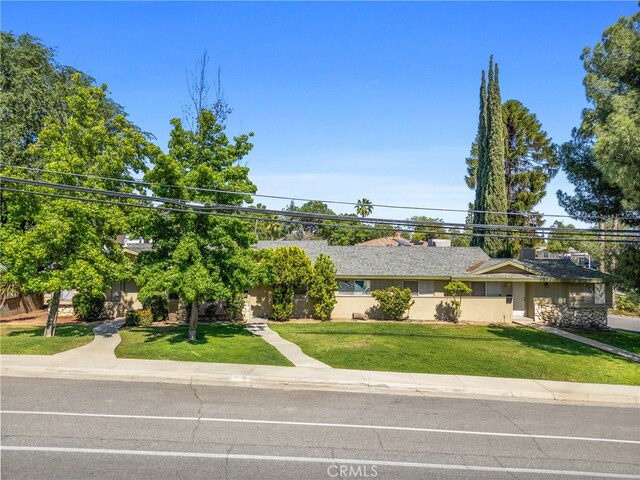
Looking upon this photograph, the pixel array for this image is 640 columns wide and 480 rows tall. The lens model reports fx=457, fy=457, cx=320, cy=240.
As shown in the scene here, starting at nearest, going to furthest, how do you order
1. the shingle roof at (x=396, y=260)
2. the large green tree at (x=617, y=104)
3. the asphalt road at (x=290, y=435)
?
1. the asphalt road at (x=290, y=435)
2. the large green tree at (x=617, y=104)
3. the shingle roof at (x=396, y=260)

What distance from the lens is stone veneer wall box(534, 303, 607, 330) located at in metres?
26.4

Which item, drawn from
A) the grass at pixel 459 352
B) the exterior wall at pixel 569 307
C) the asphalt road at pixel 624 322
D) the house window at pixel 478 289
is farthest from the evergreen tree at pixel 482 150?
the grass at pixel 459 352

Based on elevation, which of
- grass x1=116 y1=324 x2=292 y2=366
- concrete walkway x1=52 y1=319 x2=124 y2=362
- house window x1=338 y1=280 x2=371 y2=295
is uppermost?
house window x1=338 y1=280 x2=371 y2=295

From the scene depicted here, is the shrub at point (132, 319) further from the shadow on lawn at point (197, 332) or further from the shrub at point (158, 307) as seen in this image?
the shrub at point (158, 307)

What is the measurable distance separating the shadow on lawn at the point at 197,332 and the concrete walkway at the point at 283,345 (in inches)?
26.3

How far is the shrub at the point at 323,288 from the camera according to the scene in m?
24.6

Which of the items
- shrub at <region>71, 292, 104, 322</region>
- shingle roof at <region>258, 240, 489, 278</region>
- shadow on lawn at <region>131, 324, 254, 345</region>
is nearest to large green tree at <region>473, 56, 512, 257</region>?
shingle roof at <region>258, 240, 489, 278</region>

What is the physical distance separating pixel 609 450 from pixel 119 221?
16453 millimetres

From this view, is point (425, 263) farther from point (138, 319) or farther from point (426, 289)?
point (138, 319)

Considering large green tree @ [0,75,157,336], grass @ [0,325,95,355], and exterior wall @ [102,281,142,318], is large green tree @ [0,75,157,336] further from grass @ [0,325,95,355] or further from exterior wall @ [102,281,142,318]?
exterior wall @ [102,281,142,318]

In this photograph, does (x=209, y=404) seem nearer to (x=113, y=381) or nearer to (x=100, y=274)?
(x=113, y=381)

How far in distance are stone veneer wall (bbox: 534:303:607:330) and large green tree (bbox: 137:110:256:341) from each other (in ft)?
61.4

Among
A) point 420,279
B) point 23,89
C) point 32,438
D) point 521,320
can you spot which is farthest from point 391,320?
point 23,89

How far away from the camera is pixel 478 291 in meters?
26.5
